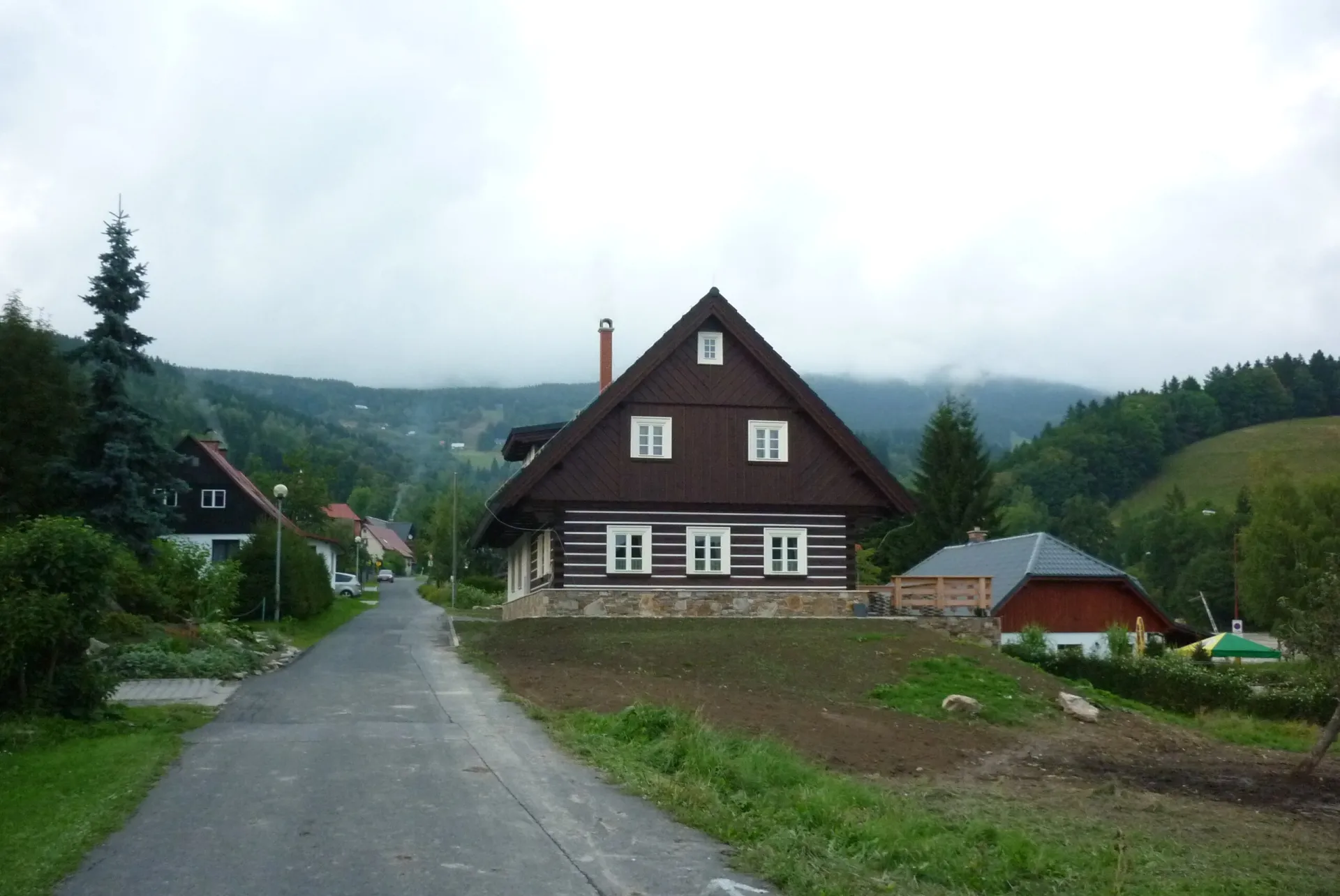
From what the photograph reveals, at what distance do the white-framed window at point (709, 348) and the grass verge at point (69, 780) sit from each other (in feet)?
67.4

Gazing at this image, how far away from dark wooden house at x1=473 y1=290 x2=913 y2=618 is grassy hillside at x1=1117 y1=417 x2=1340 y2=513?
358 ft

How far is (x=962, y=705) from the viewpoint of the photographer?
24.4 metres

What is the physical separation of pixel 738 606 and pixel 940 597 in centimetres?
591

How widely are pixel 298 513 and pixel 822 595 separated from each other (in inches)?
2138

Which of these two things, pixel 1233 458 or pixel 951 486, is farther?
pixel 1233 458

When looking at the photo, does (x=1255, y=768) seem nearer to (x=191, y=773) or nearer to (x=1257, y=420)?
(x=191, y=773)

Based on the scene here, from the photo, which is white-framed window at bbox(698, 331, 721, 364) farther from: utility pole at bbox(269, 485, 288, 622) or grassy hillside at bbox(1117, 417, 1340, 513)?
grassy hillside at bbox(1117, 417, 1340, 513)

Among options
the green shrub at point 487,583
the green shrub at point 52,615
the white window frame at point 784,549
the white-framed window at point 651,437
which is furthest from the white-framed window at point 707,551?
the green shrub at point 487,583

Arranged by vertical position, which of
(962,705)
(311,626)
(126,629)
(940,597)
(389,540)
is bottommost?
(962,705)

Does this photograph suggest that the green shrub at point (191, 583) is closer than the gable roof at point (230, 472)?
Yes

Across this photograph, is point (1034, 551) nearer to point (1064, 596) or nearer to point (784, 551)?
point (1064, 596)

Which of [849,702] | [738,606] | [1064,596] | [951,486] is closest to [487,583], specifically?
[951,486]

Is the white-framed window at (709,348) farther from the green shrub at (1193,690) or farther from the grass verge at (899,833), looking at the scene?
the grass verge at (899,833)

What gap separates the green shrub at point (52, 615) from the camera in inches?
682
